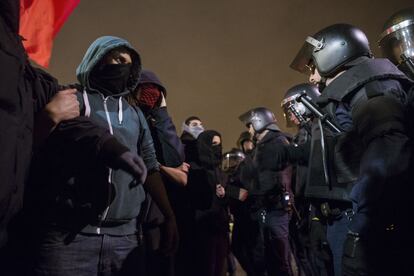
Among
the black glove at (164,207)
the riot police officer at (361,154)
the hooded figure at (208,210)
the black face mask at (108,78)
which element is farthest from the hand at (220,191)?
the black face mask at (108,78)

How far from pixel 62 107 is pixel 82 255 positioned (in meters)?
0.67

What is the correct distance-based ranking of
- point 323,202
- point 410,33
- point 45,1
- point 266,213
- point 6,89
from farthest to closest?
point 266,213 < point 45,1 < point 410,33 < point 323,202 < point 6,89

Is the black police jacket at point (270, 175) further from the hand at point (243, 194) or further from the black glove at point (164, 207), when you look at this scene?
the black glove at point (164, 207)

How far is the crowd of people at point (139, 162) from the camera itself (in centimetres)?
163

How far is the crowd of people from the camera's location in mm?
1635

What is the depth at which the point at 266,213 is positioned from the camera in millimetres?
4832

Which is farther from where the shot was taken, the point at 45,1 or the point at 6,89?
the point at 45,1

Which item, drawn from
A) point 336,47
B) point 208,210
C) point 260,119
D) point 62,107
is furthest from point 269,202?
point 62,107

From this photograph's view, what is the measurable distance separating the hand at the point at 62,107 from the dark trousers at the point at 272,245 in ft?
11.5

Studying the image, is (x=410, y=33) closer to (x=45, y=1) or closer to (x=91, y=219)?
(x=91, y=219)

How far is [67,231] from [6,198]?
536 millimetres

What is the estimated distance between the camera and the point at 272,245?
184 inches

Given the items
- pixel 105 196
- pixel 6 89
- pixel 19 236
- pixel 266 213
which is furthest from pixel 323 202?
pixel 266 213

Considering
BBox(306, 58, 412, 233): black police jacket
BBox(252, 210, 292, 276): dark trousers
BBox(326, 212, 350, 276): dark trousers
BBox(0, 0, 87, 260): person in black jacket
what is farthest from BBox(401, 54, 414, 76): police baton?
BBox(252, 210, 292, 276): dark trousers
